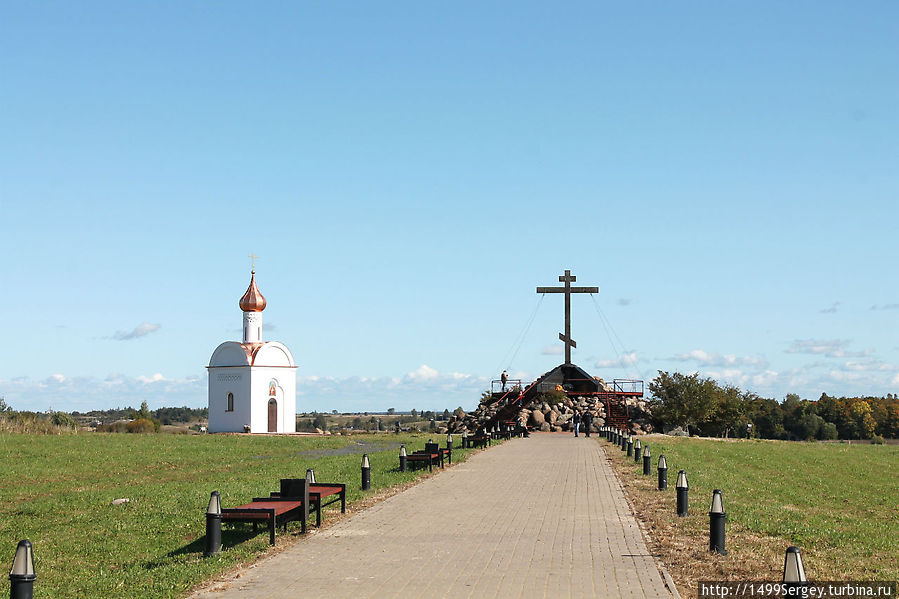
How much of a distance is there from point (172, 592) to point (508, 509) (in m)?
7.64

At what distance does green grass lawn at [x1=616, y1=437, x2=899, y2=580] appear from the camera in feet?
39.0

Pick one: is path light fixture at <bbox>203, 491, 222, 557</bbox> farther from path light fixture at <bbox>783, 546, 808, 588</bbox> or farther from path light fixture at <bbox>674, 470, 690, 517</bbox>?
path light fixture at <bbox>674, 470, 690, 517</bbox>

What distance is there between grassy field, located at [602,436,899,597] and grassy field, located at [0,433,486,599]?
5.23 metres

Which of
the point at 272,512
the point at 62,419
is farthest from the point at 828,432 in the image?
the point at 272,512

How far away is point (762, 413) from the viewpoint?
9506 centimetres

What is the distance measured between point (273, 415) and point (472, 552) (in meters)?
60.9

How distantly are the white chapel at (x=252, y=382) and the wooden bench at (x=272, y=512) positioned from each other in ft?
183

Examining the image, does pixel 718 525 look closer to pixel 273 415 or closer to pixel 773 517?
pixel 773 517

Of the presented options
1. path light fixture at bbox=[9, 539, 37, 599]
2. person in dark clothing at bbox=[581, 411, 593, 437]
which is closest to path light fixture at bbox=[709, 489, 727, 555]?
path light fixture at bbox=[9, 539, 37, 599]

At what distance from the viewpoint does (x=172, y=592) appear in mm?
9516

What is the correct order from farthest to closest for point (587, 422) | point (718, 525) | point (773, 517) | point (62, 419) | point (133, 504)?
point (62, 419)
point (587, 422)
point (133, 504)
point (773, 517)
point (718, 525)

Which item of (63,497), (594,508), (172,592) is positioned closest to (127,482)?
(63,497)

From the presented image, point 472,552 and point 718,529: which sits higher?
point 718,529

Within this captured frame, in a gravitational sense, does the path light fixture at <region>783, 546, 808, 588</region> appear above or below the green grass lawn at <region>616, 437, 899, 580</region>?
above
